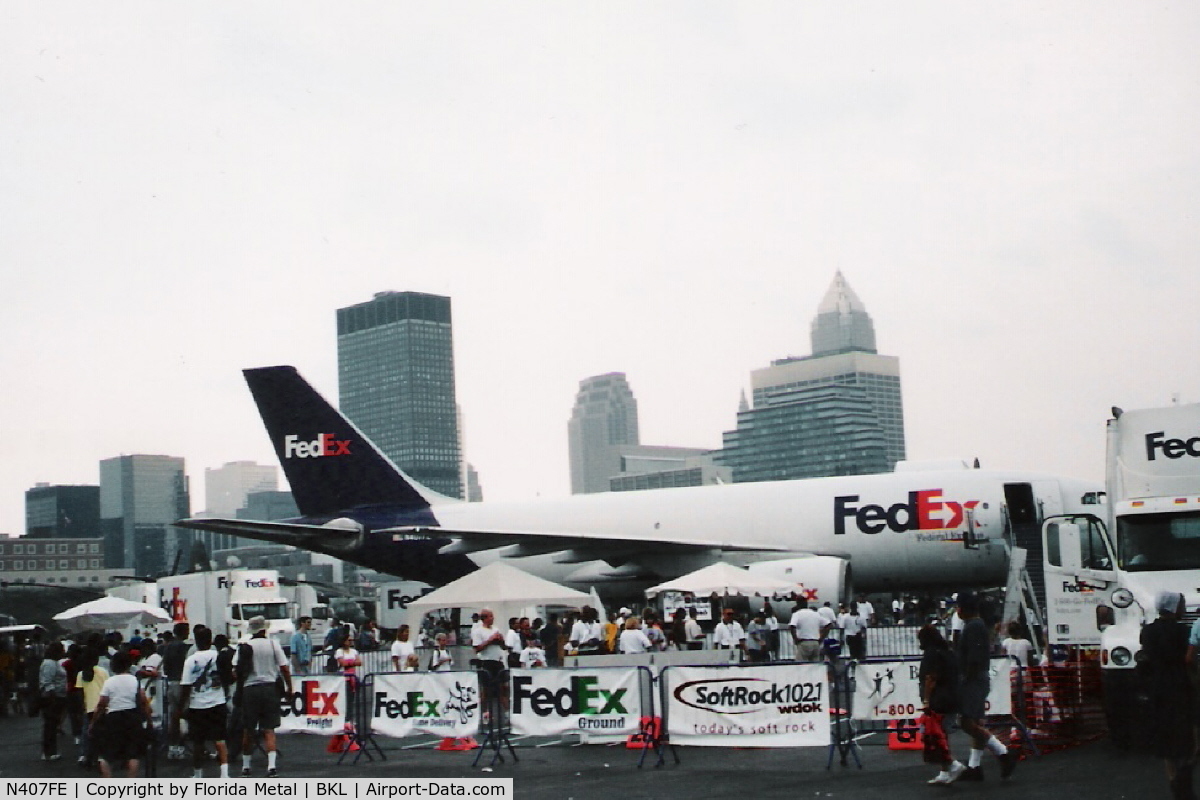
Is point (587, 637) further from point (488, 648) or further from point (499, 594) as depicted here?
point (488, 648)

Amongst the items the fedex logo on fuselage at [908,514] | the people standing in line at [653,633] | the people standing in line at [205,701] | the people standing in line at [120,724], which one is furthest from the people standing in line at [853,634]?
the people standing in line at [120,724]

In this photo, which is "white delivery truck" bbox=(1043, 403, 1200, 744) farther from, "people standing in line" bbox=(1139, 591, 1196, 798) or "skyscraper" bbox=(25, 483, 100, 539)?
"skyscraper" bbox=(25, 483, 100, 539)

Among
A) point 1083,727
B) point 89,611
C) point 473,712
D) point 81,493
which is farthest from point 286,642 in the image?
point 81,493

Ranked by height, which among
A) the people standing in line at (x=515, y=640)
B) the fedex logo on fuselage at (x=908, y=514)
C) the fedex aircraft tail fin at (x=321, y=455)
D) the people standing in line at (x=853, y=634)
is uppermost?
the fedex aircraft tail fin at (x=321, y=455)

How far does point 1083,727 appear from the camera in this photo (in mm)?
15453

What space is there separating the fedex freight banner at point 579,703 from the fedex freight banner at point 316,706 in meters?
2.37

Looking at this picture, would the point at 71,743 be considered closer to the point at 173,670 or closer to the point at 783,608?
the point at 173,670

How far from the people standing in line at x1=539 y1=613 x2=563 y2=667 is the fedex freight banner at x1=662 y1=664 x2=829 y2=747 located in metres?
12.2

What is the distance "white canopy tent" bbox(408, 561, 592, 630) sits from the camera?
2600 cm

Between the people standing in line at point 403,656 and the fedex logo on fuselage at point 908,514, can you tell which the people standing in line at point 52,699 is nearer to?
the people standing in line at point 403,656

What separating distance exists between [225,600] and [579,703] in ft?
97.0

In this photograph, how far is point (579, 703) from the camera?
52.5 feet

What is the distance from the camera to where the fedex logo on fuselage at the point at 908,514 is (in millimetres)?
33844

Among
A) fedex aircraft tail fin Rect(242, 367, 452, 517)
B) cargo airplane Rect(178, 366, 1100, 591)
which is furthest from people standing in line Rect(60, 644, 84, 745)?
fedex aircraft tail fin Rect(242, 367, 452, 517)
